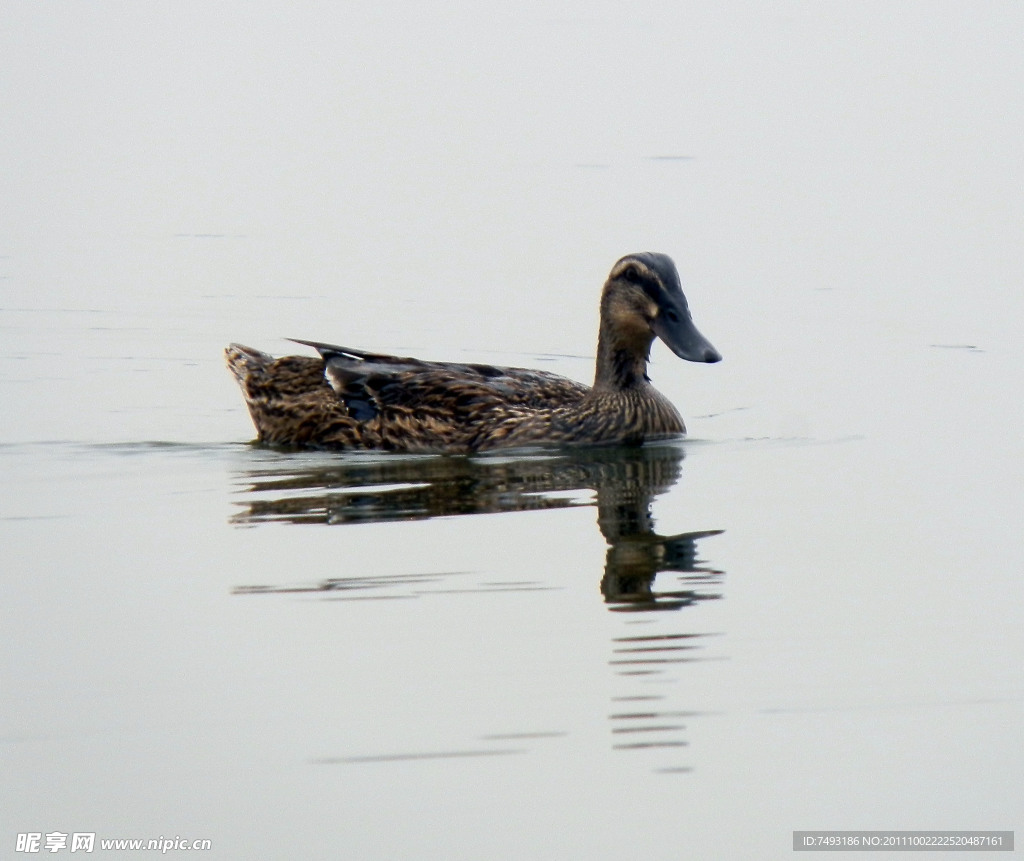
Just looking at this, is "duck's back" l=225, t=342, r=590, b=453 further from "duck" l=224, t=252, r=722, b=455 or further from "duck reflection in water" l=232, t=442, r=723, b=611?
"duck reflection in water" l=232, t=442, r=723, b=611

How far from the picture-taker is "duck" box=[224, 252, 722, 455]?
12.8 meters

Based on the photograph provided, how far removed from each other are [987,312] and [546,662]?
9842mm

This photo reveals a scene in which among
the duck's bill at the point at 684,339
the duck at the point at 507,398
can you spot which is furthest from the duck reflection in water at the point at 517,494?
the duck's bill at the point at 684,339

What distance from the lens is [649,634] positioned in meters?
8.54

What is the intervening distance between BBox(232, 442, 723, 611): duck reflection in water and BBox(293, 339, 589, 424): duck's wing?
36cm

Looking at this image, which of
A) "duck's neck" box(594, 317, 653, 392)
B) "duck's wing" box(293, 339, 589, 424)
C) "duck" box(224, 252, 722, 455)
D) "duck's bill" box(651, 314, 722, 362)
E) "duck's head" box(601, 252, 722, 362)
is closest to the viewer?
"duck's bill" box(651, 314, 722, 362)

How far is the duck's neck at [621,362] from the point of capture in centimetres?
1313

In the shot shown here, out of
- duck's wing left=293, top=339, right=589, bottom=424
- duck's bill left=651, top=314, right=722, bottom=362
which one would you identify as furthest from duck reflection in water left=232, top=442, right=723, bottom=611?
duck's bill left=651, top=314, right=722, bottom=362

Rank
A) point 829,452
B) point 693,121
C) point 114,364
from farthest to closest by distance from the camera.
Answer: point 693,121
point 114,364
point 829,452

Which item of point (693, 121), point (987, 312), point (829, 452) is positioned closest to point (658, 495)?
point (829, 452)

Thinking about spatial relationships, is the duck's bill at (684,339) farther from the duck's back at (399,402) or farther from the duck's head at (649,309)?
the duck's back at (399,402)

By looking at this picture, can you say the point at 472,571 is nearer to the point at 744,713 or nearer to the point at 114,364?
the point at 744,713

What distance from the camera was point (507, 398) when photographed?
1297 centimetres

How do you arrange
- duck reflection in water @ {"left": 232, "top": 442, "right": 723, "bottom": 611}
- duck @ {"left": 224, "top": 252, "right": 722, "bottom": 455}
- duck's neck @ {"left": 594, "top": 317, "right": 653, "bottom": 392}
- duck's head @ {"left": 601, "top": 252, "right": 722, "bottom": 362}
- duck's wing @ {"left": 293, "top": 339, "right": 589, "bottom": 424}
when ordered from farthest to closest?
duck's neck @ {"left": 594, "top": 317, "right": 653, "bottom": 392}
duck's wing @ {"left": 293, "top": 339, "right": 589, "bottom": 424}
duck @ {"left": 224, "top": 252, "right": 722, "bottom": 455}
duck's head @ {"left": 601, "top": 252, "right": 722, "bottom": 362}
duck reflection in water @ {"left": 232, "top": 442, "right": 723, "bottom": 611}
